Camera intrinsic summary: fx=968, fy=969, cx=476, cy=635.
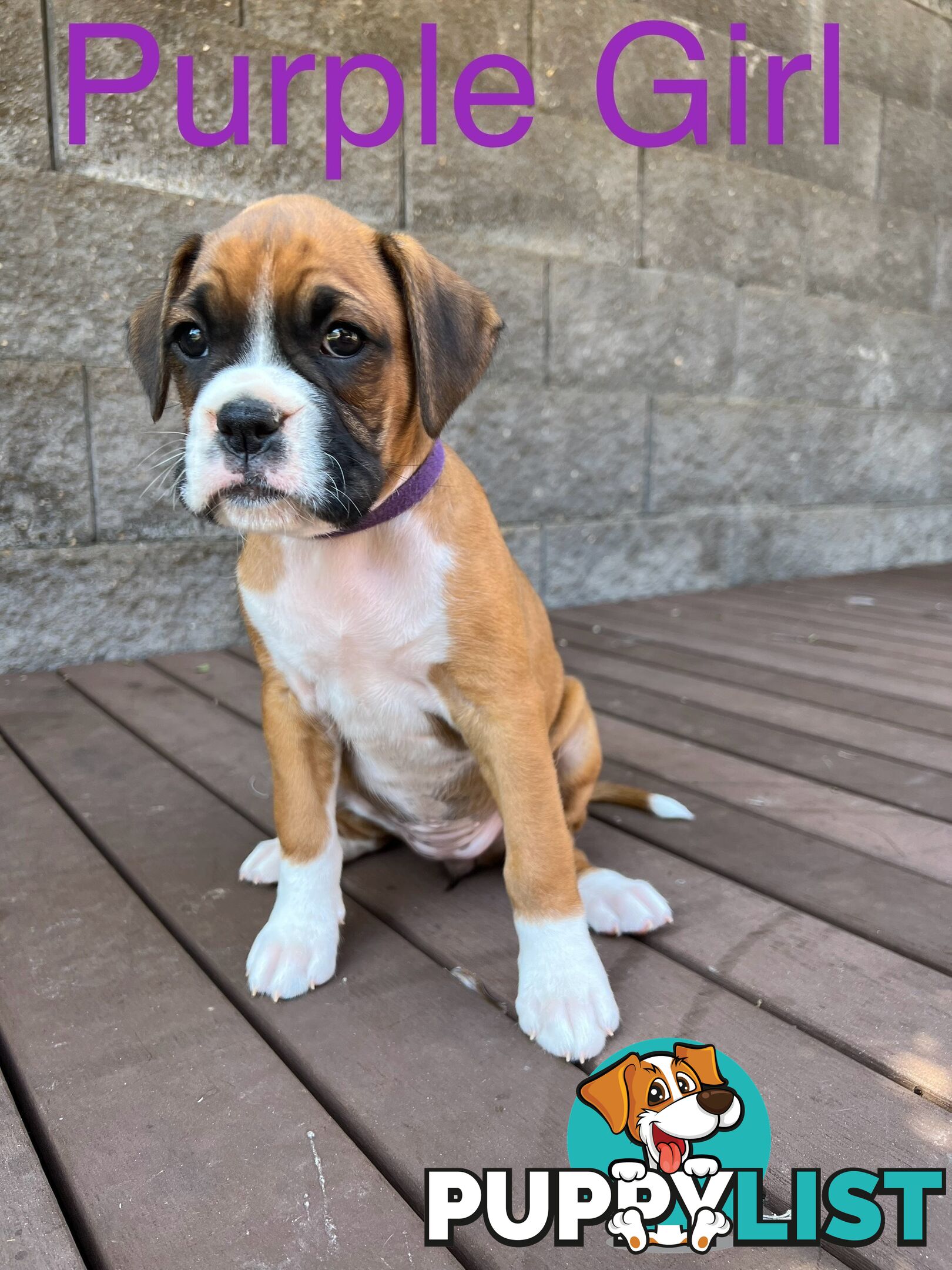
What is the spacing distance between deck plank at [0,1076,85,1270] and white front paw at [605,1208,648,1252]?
62 cm

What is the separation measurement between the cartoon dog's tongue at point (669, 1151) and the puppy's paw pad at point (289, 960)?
68cm

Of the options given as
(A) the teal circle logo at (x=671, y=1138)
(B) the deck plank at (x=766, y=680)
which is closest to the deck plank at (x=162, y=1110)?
(A) the teal circle logo at (x=671, y=1138)

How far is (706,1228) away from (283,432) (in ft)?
3.93

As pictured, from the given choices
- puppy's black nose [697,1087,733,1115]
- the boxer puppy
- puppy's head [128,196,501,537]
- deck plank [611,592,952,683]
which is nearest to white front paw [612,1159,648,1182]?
puppy's black nose [697,1087,733,1115]

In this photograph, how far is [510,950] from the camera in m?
1.79

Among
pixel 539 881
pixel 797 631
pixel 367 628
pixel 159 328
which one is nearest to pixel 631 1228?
pixel 539 881

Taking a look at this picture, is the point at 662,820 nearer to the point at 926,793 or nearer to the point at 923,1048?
the point at 926,793

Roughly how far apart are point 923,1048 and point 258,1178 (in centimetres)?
98

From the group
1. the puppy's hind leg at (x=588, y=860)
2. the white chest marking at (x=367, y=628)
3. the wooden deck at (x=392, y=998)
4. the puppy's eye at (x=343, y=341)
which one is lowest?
the wooden deck at (x=392, y=998)

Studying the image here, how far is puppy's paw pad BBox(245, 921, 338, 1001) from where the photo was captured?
164cm

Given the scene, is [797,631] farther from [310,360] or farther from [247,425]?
[247,425]

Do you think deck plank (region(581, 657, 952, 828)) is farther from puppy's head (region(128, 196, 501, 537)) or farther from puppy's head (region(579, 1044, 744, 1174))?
puppy's head (region(128, 196, 501, 537))

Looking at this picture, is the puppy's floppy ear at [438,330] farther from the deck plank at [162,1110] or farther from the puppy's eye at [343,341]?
the deck plank at [162,1110]

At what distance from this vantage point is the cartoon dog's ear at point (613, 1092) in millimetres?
1305
